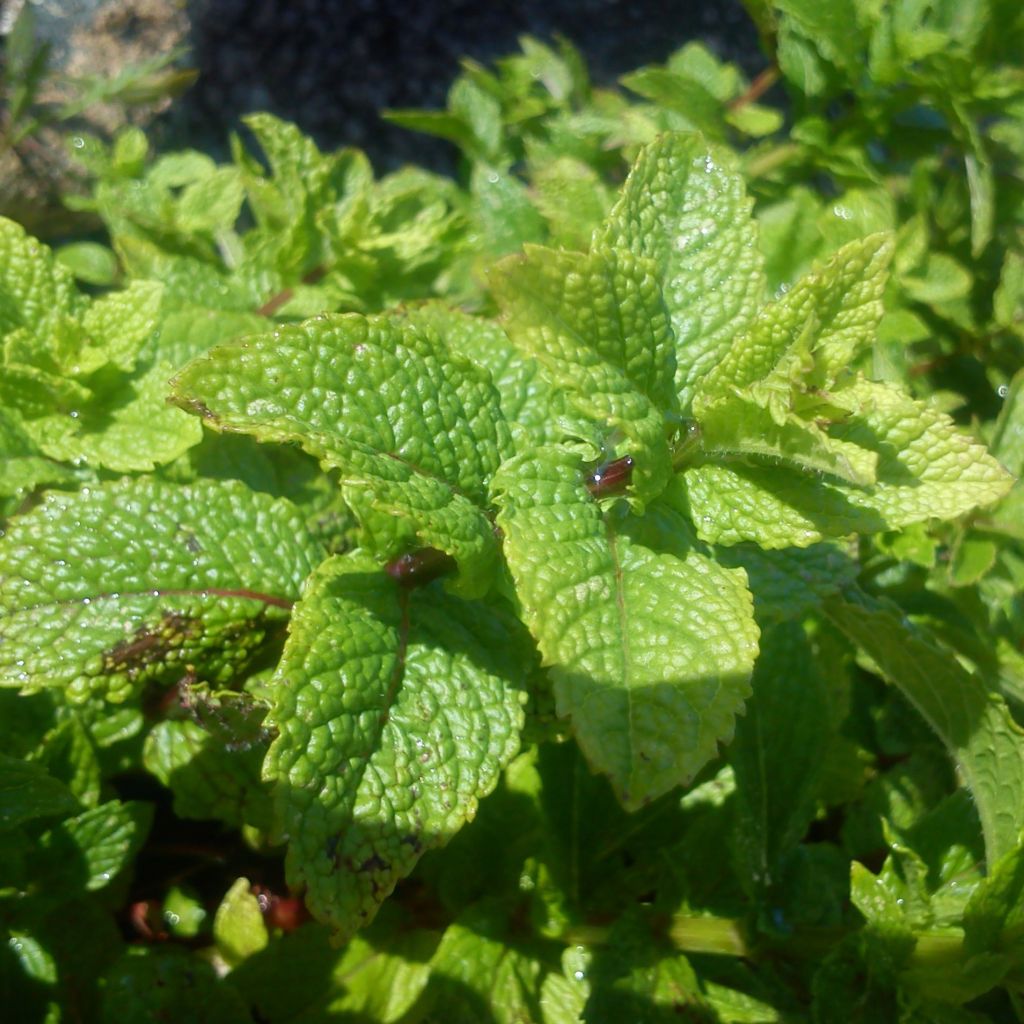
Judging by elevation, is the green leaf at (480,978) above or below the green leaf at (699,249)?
below

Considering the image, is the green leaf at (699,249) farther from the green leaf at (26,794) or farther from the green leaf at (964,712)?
the green leaf at (26,794)

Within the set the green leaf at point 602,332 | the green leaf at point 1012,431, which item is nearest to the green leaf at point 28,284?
the green leaf at point 602,332

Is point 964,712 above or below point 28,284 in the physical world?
below

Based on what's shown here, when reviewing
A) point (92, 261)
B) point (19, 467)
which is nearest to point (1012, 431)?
point (19, 467)

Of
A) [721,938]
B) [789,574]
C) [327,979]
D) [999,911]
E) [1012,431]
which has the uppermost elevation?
[789,574]

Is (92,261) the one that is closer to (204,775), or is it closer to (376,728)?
(204,775)

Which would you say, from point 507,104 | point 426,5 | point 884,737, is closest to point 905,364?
point 884,737

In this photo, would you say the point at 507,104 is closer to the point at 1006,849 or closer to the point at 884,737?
the point at 884,737
